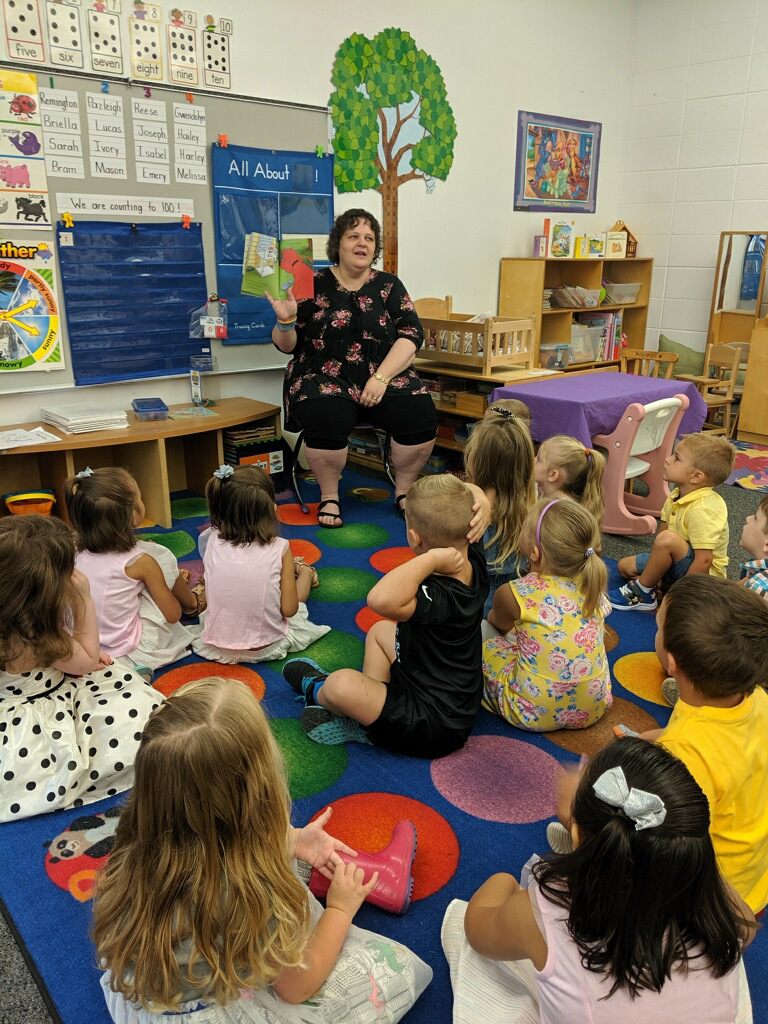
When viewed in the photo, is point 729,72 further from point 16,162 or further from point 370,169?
point 16,162

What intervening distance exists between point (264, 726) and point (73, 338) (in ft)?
9.80

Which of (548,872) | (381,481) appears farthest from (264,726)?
(381,481)

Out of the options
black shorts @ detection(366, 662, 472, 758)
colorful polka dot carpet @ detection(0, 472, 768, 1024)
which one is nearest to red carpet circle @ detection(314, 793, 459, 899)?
colorful polka dot carpet @ detection(0, 472, 768, 1024)

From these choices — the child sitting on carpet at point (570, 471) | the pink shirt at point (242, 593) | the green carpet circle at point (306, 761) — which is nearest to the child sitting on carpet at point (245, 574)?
the pink shirt at point (242, 593)

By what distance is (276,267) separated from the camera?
4.09 metres

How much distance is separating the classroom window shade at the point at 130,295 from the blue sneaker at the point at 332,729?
2.24 metres

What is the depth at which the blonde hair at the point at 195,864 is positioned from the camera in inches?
35.7

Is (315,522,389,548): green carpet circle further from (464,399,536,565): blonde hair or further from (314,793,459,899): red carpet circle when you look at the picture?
(314,793,459,899): red carpet circle

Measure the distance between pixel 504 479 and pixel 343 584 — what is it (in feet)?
2.44

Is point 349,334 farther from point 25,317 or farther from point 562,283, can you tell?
point 562,283

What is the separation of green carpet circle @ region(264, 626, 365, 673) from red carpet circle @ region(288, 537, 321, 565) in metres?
0.63

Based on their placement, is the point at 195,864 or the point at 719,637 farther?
the point at 719,637

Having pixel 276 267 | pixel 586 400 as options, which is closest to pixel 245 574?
pixel 586 400

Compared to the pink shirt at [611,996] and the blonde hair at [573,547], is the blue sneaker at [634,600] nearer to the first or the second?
the blonde hair at [573,547]
